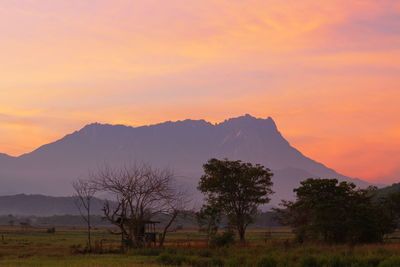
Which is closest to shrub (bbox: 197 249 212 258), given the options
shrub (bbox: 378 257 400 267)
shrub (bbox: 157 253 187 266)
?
shrub (bbox: 157 253 187 266)

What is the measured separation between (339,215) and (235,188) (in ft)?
49.2

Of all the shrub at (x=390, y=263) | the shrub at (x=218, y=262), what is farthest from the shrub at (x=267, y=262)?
the shrub at (x=390, y=263)

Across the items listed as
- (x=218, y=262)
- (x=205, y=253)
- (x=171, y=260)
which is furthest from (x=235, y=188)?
(x=218, y=262)

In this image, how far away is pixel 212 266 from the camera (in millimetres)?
36750

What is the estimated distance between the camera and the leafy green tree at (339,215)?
56250 millimetres

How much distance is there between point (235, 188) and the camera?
68.1 meters

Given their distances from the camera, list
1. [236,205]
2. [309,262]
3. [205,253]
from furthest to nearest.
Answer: [236,205], [205,253], [309,262]

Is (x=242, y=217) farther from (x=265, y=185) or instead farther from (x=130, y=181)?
(x=130, y=181)

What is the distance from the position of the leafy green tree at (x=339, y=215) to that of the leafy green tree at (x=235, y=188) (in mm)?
8792

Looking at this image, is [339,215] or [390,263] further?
[339,215]

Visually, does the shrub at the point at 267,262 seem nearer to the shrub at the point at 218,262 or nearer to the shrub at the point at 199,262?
the shrub at the point at 218,262

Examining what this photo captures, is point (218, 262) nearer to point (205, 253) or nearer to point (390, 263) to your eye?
point (205, 253)

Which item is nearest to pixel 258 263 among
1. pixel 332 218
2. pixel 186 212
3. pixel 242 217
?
pixel 332 218

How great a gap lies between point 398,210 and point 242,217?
25.5m
